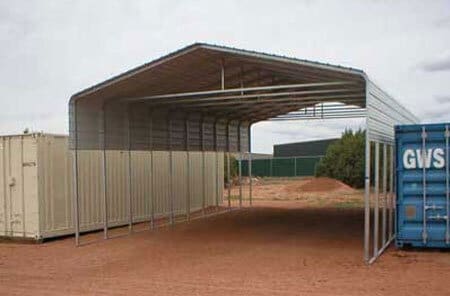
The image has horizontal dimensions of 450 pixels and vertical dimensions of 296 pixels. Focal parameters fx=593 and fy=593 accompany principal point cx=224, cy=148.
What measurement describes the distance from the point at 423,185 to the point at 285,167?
4244 centimetres

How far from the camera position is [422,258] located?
10.9m

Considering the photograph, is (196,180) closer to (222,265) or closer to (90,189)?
(90,189)

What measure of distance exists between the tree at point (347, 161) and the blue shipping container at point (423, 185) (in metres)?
27.3

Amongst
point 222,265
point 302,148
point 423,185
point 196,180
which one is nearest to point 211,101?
point 222,265

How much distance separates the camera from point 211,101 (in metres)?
16.0

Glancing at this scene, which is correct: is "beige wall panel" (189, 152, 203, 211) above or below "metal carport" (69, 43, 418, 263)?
below

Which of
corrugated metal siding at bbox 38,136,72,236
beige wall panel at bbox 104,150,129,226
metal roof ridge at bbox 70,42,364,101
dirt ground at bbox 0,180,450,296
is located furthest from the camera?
beige wall panel at bbox 104,150,129,226

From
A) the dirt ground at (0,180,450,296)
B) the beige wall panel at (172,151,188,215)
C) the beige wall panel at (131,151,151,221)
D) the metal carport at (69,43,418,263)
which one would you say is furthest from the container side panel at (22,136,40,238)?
the beige wall panel at (172,151,188,215)

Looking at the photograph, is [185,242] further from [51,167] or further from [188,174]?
[188,174]

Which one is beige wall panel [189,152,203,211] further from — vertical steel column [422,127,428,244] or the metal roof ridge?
vertical steel column [422,127,428,244]

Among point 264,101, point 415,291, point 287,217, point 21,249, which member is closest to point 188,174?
point 287,217

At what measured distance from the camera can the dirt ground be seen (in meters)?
8.68

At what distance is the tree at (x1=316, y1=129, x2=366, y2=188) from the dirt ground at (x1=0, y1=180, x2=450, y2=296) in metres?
23.2

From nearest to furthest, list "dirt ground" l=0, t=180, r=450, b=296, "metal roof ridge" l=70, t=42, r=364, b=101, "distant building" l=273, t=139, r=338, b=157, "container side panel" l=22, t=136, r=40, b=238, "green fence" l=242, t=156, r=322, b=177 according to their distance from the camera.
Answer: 1. "dirt ground" l=0, t=180, r=450, b=296
2. "metal roof ridge" l=70, t=42, r=364, b=101
3. "container side panel" l=22, t=136, r=40, b=238
4. "green fence" l=242, t=156, r=322, b=177
5. "distant building" l=273, t=139, r=338, b=157
